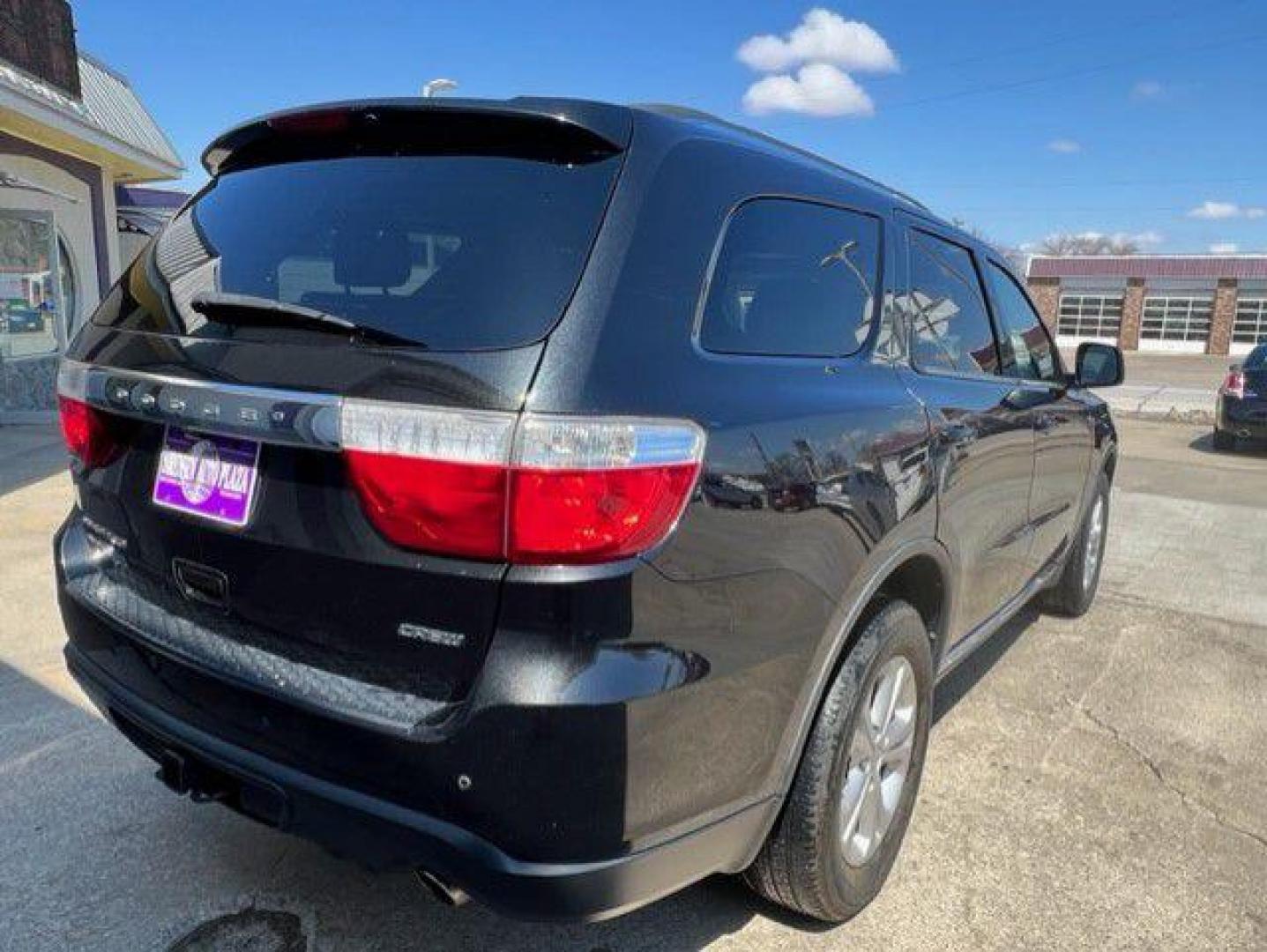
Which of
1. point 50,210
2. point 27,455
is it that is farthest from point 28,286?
point 27,455

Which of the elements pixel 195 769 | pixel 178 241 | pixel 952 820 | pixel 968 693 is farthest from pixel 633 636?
pixel 968 693

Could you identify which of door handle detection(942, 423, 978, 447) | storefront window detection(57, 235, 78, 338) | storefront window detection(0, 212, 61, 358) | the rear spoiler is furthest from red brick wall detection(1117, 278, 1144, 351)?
the rear spoiler

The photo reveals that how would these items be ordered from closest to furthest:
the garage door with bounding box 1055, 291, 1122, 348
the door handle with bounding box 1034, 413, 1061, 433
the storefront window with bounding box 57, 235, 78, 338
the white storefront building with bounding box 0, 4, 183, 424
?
the door handle with bounding box 1034, 413, 1061, 433 < the white storefront building with bounding box 0, 4, 183, 424 < the storefront window with bounding box 57, 235, 78, 338 < the garage door with bounding box 1055, 291, 1122, 348

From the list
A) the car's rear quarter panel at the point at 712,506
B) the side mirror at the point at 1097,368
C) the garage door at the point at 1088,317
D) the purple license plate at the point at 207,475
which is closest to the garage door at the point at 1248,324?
the garage door at the point at 1088,317

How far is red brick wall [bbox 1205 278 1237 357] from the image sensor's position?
42.9m

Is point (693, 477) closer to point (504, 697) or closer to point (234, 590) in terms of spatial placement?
point (504, 697)

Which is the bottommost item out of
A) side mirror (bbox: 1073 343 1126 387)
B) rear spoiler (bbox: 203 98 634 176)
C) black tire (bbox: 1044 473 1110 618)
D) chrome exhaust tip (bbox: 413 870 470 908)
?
black tire (bbox: 1044 473 1110 618)

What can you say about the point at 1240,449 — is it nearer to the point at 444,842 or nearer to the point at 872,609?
the point at 872,609

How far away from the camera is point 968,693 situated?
13.1ft

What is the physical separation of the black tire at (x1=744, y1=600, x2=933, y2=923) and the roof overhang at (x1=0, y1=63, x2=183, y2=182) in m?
9.15

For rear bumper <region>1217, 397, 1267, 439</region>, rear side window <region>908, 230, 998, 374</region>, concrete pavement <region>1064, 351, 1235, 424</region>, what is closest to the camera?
rear side window <region>908, 230, 998, 374</region>

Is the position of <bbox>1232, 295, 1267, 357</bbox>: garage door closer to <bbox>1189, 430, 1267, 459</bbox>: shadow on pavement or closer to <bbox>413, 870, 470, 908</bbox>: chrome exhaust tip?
<bbox>1189, 430, 1267, 459</bbox>: shadow on pavement

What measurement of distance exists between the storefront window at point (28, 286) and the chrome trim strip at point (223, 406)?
10.00 metres

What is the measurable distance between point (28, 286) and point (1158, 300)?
46.5m
